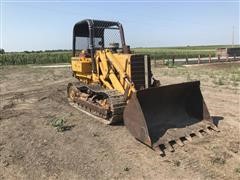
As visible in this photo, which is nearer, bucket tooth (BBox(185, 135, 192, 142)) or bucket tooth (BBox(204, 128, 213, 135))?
bucket tooth (BBox(185, 135, 192, 142))

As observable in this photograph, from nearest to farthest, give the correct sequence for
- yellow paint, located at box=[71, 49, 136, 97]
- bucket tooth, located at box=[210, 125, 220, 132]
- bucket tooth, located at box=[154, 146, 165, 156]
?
1. bucket tooth, located at box=[154, 146, 165, 156]
2. bucket tooth, located at box=[210, 125, 220, 132]
3. yellow paint, located at box=[71, 49, 136, 97]

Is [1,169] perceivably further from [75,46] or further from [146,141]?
[75,46]

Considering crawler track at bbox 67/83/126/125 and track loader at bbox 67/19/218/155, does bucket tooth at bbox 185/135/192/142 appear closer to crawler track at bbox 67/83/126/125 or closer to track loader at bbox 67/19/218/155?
track loader at bbox 67/19/218/155

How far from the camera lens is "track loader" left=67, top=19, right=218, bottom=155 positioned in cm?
691

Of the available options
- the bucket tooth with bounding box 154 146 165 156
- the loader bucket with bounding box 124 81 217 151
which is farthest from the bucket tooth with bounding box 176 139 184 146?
the bucket tooth with bounding box 154 146 165 156

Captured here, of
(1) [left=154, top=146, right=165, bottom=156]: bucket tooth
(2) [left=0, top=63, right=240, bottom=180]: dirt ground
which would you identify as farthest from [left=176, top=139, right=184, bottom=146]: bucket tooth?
(1) [left=154, top=146, right=165, bottom=156]: bucket tooth

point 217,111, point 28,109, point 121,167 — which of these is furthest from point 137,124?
point 28,109

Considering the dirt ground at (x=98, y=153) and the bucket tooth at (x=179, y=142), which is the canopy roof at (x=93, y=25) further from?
the bucket tooth at (x=179, y=142)

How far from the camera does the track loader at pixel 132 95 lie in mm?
6914

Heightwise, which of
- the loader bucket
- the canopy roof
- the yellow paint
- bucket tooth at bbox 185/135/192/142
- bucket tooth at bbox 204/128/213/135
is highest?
the canopy roof

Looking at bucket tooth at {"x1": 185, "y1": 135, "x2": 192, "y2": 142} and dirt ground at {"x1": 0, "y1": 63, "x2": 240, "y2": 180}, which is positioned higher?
bucket tooth at {"x1": 185, "y1": 135, "x2": 192, "y2": 142}

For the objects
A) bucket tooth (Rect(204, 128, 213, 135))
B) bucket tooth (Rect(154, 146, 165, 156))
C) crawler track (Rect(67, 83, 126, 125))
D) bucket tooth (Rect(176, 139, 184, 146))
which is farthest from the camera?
crawler track (Rect(67, 83, 126, 125))

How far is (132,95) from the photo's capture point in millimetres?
6848

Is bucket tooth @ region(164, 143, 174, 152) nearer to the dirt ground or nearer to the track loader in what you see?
the track loader
